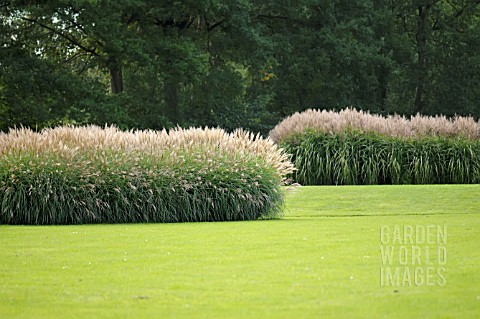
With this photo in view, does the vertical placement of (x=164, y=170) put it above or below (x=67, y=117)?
below

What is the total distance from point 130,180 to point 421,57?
23.3 m

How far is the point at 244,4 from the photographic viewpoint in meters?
27.1

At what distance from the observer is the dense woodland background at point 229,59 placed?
24.2 m

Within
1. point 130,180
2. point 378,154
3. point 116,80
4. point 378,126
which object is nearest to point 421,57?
point 116,80

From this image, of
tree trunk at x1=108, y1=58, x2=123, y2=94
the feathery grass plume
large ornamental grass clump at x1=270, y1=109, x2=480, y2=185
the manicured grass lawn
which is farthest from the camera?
tree trunk at x1=108, y1=58, x2=123, y2=94

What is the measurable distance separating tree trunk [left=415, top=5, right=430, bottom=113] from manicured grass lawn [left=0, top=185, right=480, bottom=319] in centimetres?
2216

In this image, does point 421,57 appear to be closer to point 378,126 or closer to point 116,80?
point 116,80

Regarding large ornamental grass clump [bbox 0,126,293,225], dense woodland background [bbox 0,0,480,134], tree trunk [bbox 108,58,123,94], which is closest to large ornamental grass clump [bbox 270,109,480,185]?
large ornamental grass clump [bbox 0,126,293,225]

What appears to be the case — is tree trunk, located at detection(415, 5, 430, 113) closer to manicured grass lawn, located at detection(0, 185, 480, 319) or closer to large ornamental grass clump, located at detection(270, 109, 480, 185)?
large ornamental grass clump, located at detection(270, 109, 480, 185)

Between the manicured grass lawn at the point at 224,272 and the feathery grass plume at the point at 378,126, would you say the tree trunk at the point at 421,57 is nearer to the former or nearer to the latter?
the feathery grass plume at the point at 378,126

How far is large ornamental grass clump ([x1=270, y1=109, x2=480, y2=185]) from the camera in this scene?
48.5ft

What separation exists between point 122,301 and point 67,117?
68.7 ft

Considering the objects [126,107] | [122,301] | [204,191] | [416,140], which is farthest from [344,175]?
[126,107]

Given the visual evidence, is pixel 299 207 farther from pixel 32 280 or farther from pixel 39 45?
pixel 39 45
